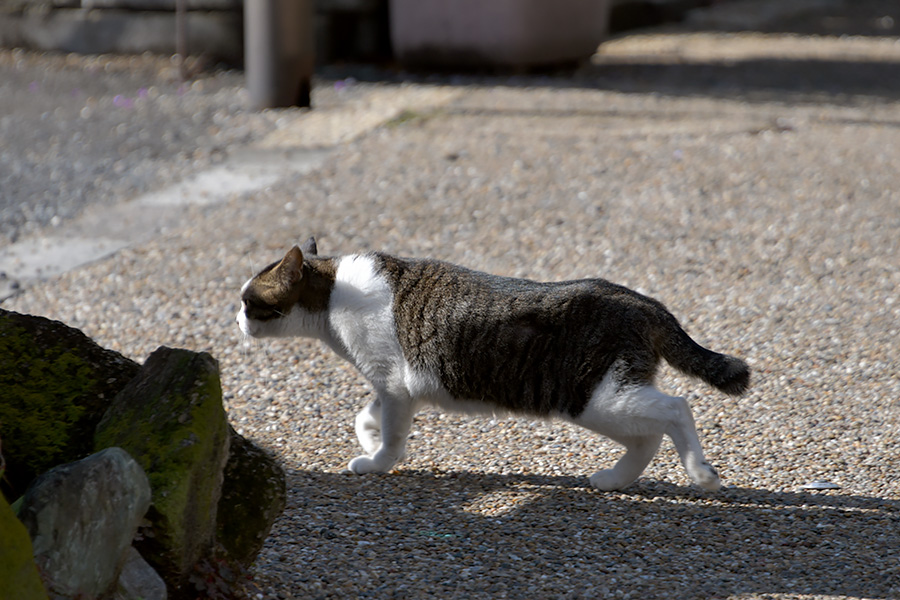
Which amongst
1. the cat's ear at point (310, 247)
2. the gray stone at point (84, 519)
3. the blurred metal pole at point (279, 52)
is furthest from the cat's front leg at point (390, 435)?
the blurred metal pole at point (279, 52)

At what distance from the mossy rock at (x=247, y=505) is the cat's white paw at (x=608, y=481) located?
1121 mm

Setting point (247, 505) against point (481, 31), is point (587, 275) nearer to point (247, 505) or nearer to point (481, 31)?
point (247, 505)

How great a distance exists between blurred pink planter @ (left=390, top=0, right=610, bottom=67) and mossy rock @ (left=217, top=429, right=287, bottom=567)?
857 cm

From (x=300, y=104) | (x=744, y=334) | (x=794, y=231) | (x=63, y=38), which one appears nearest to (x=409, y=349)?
(x=744, y=334)

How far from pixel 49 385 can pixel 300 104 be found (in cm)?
694

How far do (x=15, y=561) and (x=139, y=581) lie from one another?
438 millimetres

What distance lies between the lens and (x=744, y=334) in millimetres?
4980

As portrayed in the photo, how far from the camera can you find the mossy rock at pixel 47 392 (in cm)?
273

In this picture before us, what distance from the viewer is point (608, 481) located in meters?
3.51

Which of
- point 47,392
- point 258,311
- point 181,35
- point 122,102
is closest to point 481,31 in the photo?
point 181,35

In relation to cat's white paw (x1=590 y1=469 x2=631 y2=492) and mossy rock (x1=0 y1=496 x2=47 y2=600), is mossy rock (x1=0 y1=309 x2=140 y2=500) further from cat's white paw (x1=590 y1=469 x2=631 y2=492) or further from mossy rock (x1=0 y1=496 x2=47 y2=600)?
cat's white paw (x1=590 y1=469 x2=631 y2=492)

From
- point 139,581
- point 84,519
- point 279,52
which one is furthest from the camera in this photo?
point 279,52

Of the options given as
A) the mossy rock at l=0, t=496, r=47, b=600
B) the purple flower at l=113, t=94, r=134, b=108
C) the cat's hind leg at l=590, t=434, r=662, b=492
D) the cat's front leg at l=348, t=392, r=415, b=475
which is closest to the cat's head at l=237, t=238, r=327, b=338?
the cat's front leg at l=348, t=392, r=415, b=475

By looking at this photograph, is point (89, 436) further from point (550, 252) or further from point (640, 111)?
point (640, 111)
